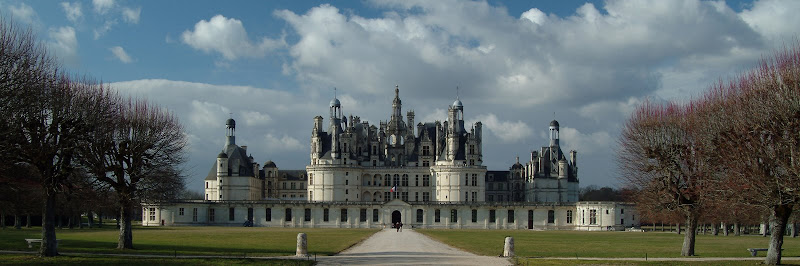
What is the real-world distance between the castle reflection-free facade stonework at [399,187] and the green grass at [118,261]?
5779cm

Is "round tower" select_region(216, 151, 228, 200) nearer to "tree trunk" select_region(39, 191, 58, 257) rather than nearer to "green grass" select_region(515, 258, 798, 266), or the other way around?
"tree trunk" select_region(39, 191, 58, 257)

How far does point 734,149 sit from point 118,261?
21.7 meters

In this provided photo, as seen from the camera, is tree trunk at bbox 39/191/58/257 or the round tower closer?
tree trunk at bbox 39/191/58/257

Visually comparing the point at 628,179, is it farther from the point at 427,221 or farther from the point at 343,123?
the point at 343,123

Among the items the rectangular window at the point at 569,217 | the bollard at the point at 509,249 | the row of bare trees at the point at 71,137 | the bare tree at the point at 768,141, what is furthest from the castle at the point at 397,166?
the bare tree at the point at 768,141

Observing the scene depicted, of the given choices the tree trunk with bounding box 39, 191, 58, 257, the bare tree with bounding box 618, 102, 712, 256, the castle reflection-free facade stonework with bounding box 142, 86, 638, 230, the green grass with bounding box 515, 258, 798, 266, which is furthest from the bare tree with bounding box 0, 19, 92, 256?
the castle reflection-free facade stonework with bounding box 142, 86, 638, 230

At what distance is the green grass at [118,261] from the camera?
2619 cm

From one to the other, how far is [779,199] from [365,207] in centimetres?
6646

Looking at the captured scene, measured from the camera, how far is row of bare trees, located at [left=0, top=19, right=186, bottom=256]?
25172mm

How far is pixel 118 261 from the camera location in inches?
1057

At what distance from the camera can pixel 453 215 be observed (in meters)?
92.0

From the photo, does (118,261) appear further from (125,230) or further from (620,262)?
(620,262)

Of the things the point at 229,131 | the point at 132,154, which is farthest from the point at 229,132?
the point at 132,154

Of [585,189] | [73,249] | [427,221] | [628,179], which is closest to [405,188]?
[427,221]
